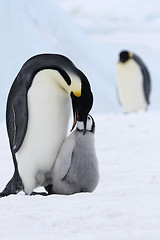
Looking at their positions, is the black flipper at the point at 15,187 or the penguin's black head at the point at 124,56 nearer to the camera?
the black flipper at the point at 15,187

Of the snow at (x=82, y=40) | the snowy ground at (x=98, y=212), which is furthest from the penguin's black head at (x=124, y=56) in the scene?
the snowy ground at (x=98, y=212)

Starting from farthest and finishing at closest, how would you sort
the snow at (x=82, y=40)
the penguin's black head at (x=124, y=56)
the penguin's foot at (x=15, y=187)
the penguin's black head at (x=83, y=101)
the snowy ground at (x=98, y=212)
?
the snow at (x=82, y=40) < the penguin's black head at (x=124, y=56) < the penguin's foot at (x=15, y=187) < the penguin's black head at (x=83, y=101) < the snowy ground at (x=98, y=212)

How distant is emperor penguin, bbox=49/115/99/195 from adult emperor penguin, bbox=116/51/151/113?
3711 mm

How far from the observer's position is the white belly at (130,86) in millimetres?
5469

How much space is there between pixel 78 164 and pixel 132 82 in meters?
3.87

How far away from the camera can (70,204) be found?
1567 millimetres

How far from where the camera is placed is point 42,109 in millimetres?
1811

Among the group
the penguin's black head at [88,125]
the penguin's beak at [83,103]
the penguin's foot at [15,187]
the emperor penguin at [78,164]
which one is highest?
the penguin's beak at [83,103]

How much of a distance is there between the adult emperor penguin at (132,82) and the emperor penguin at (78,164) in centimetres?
371

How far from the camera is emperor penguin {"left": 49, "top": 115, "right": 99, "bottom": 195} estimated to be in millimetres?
1773

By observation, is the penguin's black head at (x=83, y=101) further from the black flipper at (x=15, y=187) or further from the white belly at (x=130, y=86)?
the white belly at (x=130, y=86)

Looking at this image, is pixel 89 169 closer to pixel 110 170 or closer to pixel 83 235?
Answer: pixel 83 235

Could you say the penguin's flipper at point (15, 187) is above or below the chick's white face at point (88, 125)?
below

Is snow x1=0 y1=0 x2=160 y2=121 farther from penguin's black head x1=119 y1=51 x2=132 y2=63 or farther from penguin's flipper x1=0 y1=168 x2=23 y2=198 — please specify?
penguin's flipper x1=0 y1=168 x2=23 y2=198
